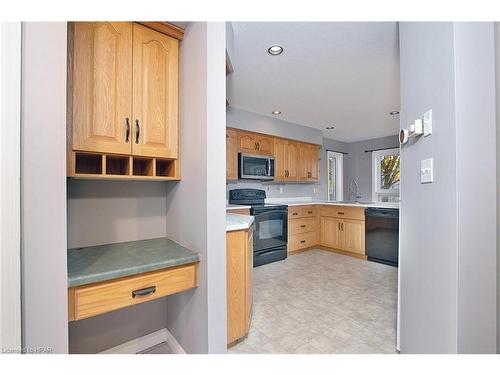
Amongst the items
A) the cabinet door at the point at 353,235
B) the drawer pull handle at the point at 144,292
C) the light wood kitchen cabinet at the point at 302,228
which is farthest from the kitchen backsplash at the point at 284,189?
the drawer pull handle at the point at 144,292

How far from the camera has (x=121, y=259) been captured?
48.4 inches

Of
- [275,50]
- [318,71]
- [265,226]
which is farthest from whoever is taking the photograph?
[265,226]

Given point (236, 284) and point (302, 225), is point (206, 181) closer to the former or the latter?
point (236, 284)

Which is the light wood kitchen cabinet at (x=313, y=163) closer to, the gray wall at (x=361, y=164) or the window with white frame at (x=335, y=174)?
the window with white frame at (x=335, y=174)

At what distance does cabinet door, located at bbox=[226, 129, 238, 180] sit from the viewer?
3252 millimetres

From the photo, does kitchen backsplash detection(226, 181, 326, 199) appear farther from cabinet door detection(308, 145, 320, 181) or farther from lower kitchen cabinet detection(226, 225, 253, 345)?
lower kitchen cabinet detection(226, 225, 253, 345)

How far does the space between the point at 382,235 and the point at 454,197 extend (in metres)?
2.93

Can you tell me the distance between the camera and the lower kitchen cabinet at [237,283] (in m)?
1.53

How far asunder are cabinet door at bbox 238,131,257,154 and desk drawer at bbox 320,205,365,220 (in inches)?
71.3

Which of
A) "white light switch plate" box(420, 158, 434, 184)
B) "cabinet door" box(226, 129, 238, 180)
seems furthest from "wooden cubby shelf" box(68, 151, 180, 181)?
"cabinet door" box(226, 129, 238, 180)

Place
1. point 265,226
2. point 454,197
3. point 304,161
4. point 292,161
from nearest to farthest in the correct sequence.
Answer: point 454,197
point 265,226
point 292,161
point 304,161

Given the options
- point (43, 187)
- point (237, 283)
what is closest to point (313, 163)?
point (237, 283)
